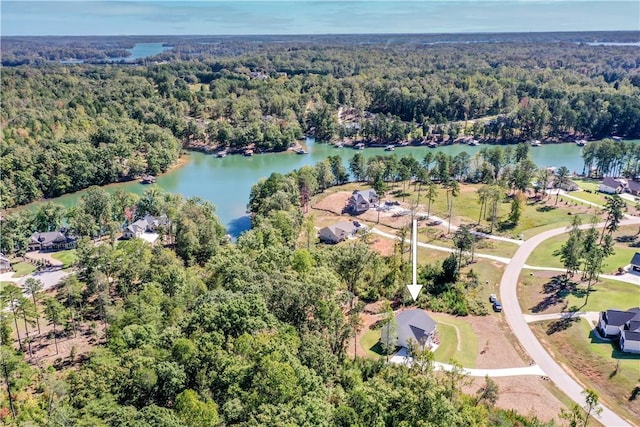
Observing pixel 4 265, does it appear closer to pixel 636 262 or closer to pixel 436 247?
pixel 436 247

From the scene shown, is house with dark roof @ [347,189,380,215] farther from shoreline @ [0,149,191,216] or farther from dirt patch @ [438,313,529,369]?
shoreline @ [0,149,191,216]

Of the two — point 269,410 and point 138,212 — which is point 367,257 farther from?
point 138,212

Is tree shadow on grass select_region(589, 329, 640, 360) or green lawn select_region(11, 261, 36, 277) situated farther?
green lawn select_region(11, 261, 36, 277)

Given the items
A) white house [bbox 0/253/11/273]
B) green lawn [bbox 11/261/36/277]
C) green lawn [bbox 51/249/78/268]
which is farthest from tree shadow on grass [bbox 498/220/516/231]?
white house [bbox 0/253/11/273]

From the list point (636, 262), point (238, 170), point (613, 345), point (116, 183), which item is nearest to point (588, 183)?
point (636, 262)

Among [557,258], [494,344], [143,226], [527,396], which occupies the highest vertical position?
[143,226]

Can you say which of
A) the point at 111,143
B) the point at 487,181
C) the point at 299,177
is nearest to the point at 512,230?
the point at 487,181

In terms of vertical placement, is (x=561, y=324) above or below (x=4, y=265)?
below
